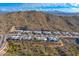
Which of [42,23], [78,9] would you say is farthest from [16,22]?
[78,9]

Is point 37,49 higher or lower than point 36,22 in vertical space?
lower

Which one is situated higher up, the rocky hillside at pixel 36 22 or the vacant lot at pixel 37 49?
the rocky hillside at pixel 36 22

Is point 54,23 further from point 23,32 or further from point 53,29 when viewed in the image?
point 23,32

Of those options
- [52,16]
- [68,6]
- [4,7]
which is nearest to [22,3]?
[4,7]

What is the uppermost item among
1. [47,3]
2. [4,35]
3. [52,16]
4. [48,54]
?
[47,3]

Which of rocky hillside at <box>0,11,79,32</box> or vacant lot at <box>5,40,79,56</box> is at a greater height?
rocky hillside at <box>0,11,79,32</box>

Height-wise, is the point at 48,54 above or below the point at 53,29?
below

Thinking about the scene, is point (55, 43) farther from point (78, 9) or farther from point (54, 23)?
point (78, 9)
